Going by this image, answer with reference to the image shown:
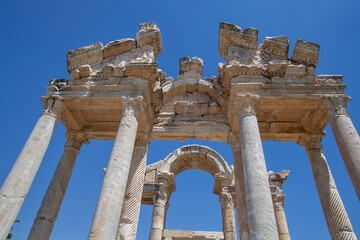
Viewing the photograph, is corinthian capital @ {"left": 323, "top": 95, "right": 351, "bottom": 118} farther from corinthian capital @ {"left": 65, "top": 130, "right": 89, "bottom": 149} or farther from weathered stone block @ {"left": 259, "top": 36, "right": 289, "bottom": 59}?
corinthian capital @ {"left": 65, "top": 130, "right": 89, "bottom": 149}

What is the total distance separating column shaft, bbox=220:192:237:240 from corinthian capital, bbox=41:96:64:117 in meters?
9.99

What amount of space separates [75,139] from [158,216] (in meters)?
6.66

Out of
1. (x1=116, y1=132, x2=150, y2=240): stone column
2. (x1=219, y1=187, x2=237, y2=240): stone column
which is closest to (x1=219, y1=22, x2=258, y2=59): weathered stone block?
(x1=116, y1=132, x2=150, y2=240): stone column

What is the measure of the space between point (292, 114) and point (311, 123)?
811 mm

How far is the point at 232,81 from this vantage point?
9.52m

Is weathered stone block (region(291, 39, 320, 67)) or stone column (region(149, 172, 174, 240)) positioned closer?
weathered stone block (region(291, 39, 320, 67))

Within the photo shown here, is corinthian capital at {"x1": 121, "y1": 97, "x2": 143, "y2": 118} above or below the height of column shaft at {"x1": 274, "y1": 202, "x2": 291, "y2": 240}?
above

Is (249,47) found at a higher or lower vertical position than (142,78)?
higher

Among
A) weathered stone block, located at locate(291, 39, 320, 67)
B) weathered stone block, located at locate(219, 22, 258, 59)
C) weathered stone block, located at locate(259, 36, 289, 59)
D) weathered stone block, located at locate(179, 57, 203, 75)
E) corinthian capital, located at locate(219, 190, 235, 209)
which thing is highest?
weathered stone block, located at locate(179, 57, 203, 75)

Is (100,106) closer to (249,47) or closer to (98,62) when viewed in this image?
(98,62)

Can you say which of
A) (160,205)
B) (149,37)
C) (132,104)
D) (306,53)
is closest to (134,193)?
(132,104)

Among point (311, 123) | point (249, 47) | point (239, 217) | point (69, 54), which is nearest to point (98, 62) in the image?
point (69, 54)

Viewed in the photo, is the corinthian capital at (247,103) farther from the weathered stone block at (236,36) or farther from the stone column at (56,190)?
the stone column at (56,190)

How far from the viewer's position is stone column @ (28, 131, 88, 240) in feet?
28.6
